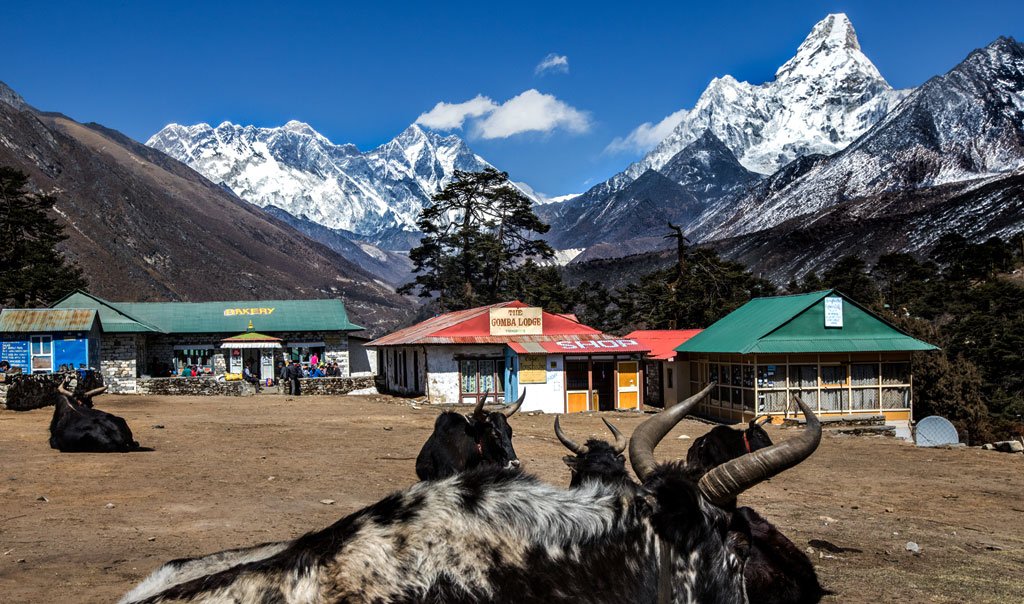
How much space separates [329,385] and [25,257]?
22081mm

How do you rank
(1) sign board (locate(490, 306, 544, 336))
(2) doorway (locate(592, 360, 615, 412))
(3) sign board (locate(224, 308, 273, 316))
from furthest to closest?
1. (3) sign board (locate(224, 308, 273, 316))
2. (1) sign board (locate(490, 306, 544, 336))
3. (2) doorway (locate(592, 360, 615, 412))

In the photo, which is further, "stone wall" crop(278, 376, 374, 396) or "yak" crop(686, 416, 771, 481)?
"stone wall" crop(278, 376, 374, 396)

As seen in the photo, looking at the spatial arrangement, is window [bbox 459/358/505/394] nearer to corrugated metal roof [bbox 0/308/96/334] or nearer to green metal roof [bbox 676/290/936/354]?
green metal roof [bbox 676/290/936/354]

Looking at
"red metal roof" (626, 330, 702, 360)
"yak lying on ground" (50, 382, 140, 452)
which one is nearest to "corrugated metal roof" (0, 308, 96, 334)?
"yak lying on ground" (50, 382, 140, 452)

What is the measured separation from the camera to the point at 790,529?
31.3ft

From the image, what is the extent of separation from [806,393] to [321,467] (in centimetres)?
1702

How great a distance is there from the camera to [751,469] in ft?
9.80

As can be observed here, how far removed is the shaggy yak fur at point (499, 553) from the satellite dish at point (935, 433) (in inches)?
867

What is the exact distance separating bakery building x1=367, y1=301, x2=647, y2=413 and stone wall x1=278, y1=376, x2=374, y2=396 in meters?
5.50

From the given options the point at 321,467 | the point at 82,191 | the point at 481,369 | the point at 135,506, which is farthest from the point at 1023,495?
the point at 82,191

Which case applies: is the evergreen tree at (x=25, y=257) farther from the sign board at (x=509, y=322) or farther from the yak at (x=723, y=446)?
the yak at (x=723, y=446)

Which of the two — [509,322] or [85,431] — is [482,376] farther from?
[85,431]

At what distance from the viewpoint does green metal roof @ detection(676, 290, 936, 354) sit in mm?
25172

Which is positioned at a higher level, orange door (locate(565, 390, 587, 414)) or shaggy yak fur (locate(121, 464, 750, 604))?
Result: shaggy yak fur (locate(121, 464, 750, 604))
